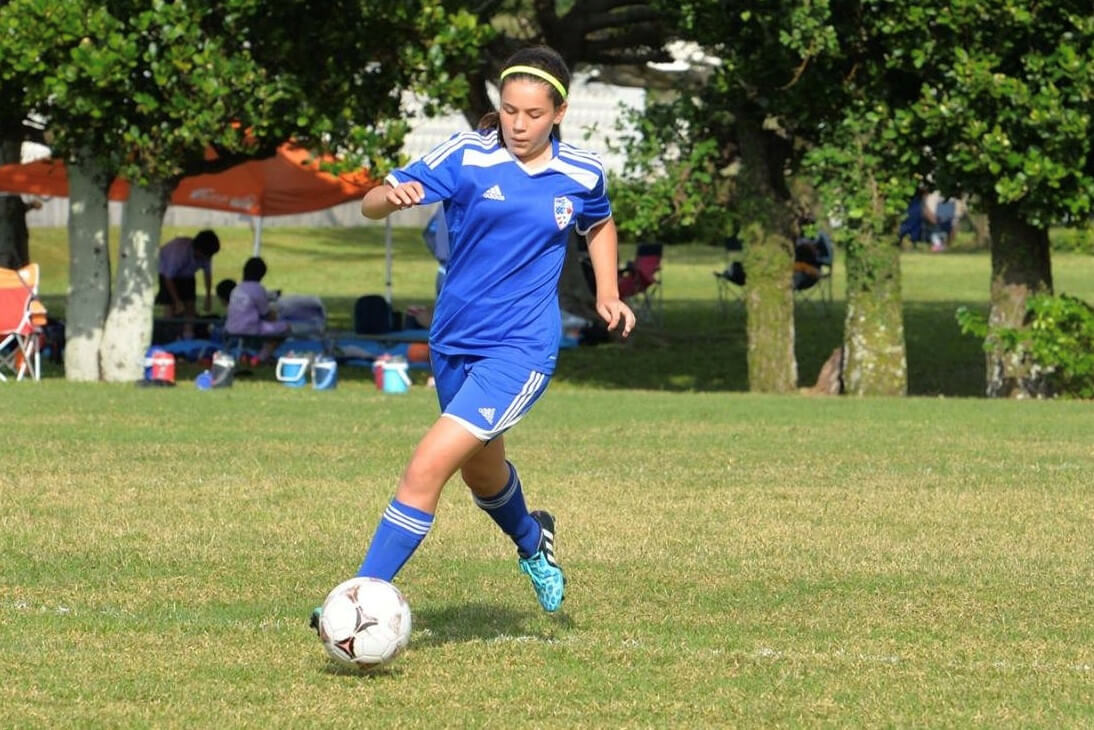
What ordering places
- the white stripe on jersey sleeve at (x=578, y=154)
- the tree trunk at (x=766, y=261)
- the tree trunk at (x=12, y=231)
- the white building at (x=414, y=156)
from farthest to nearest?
the white building at (x=414, y=156) → the tree trunk at (x=12, y=231) → the tree trunk at (x=766, y=261) → the white stripe on jersey sleeve at (x=578, y=154)

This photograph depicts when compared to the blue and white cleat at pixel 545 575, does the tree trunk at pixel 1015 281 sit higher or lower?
higher

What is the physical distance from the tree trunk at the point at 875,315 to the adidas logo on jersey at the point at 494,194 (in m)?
14.7

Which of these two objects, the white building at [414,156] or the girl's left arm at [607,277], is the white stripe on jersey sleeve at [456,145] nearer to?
the girl's left arm at [607,277]

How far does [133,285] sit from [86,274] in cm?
61

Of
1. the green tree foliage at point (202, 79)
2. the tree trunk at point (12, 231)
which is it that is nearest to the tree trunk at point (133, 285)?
the green tree foliage at point (202, 79)

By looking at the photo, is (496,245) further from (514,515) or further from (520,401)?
(514,515)

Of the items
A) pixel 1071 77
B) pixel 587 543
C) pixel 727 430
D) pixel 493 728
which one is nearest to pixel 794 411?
pixel 727 430

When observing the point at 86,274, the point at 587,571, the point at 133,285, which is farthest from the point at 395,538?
the point at 86,274

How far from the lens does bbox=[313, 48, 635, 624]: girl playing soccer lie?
693 cm

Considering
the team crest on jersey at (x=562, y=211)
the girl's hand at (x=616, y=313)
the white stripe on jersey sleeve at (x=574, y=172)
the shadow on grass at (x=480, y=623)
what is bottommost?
the shadow on grass at (x=480, y=623)

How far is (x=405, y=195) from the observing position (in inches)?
268

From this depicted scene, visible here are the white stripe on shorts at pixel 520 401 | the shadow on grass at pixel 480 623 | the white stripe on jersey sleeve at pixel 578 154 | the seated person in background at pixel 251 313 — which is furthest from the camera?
the seated person in background at pixel 251 313

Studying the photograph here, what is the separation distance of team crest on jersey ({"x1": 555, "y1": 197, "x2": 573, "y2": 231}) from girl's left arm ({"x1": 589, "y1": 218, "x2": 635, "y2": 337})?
241 mm

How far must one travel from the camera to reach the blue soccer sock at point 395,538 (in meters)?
6.91
